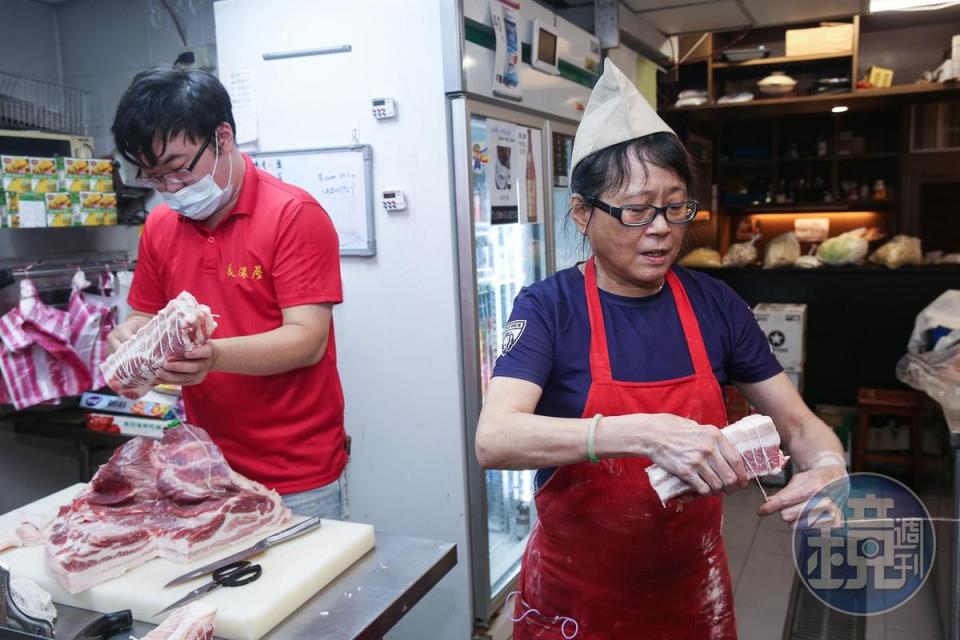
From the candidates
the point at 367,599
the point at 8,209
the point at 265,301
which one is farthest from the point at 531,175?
the point at 367,599

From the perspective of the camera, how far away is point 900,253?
5469mm

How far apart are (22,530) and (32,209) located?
5.74 ft

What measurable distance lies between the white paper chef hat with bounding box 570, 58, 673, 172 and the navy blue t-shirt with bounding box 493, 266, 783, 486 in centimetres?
29

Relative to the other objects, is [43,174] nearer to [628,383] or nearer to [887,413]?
[628,383]

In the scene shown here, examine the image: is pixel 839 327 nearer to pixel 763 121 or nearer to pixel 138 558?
pixel 763 121

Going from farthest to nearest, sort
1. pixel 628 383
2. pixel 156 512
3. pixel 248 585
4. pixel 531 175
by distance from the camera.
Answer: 1. pixel 531 175
2. pixel 156 512
3. pixel 628 383
4. pixel 248 585

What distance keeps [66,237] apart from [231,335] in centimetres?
198

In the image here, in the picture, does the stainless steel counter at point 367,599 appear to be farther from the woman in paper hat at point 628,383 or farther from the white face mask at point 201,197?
the white face mask at point 201,197

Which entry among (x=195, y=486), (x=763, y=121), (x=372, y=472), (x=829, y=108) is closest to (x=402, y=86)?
(x=372, y=472)

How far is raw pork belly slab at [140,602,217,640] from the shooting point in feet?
4.33

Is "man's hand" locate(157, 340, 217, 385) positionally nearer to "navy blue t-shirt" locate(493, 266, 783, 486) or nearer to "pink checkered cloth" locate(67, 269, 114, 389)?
"navy blue t-shirt" locate(493, 266, 783, 486)

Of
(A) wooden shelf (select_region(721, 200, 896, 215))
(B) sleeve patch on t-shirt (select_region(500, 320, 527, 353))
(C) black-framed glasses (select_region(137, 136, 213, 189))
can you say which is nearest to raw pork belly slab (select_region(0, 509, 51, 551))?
(C) black-framed glasses (select_region(137, 136, 213, 189))

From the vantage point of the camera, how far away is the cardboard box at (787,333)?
5195 millimetres

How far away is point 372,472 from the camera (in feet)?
10.2
